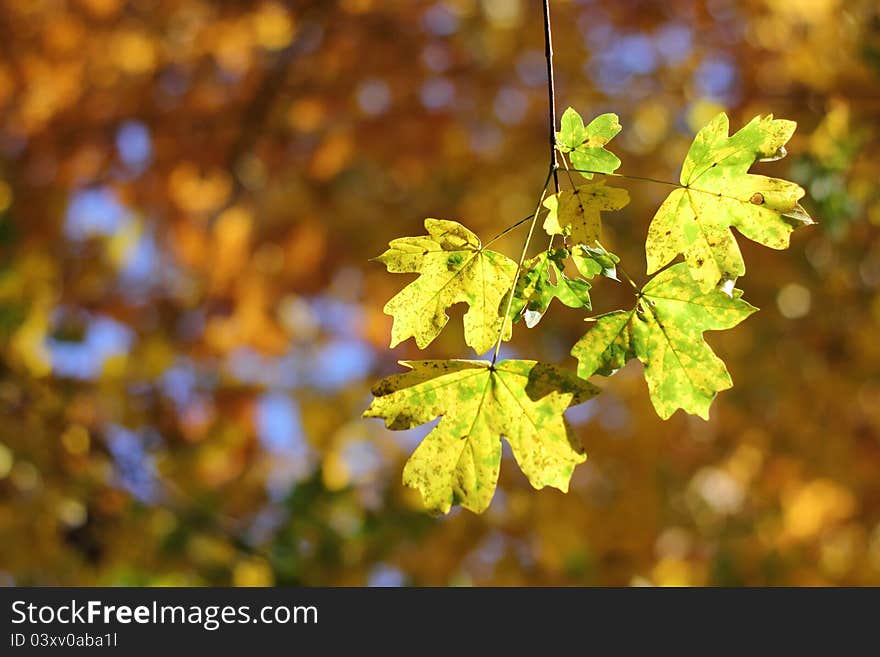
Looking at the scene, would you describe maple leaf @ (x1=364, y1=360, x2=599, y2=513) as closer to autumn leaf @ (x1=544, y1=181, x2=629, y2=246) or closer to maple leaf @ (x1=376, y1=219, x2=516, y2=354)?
maple leaf @ (x1=376, y1=219, x2=516, y2=354)

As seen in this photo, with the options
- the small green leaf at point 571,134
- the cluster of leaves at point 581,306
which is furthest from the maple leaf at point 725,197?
the small green leaf at point 571,134

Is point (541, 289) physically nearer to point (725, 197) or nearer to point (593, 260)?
point (593, 260)

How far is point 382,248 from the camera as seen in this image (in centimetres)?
568

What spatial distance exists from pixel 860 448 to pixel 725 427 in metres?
0.88

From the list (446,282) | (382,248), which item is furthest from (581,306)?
(382,248)

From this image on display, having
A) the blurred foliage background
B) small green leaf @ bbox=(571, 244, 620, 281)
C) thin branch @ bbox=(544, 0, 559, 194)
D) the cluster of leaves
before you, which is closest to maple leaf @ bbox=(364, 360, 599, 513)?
the cluster of leaves

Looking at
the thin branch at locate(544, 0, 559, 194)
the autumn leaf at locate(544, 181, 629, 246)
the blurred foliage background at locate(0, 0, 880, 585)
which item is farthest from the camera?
the blurred foliage background at locate(0, 0, 880, 585)

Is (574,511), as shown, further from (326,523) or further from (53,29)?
(53,29)

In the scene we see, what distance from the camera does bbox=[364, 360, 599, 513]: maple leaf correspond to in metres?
0.92

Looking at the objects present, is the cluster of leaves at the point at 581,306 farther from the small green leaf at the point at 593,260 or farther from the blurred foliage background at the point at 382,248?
the blurred foliage background at the point at 382,248

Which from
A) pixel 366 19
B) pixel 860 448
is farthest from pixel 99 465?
pixel 860 448

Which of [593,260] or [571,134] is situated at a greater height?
[571,134]

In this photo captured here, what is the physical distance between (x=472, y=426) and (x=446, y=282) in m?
0.17

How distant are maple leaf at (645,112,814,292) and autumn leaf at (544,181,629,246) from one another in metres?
0.07
